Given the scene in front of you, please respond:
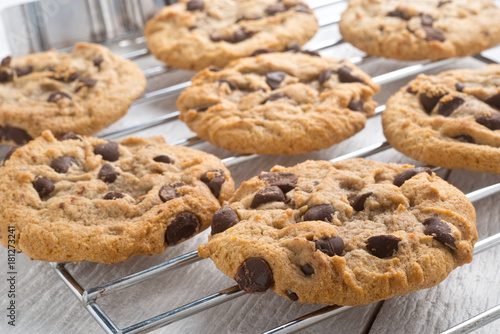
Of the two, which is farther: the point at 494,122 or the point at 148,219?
the point at 494,122

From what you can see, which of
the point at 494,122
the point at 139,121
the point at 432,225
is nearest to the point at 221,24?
the point at 139,121

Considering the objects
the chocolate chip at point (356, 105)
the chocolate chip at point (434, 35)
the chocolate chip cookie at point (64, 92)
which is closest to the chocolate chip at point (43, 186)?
the chocolate chip cookie at point (64, 92)

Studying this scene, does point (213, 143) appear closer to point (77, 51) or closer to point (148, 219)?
point (148, 219)

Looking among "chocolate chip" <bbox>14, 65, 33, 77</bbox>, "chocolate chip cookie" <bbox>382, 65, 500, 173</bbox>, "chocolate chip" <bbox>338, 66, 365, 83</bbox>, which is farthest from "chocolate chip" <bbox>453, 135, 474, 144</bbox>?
"chocolate chip" <bbox>14, 65, 33, 77</bbox>

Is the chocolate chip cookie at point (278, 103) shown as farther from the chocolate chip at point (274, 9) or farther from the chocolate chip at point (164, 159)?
the chocolate chip at point (274, 9)

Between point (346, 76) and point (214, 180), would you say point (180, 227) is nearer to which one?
point (214, 180)

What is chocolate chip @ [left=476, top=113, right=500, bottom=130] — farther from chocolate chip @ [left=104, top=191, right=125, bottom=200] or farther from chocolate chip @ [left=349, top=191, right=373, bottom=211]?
chocolate chip @ [left=104, top=191, right=125, bottom=200]
